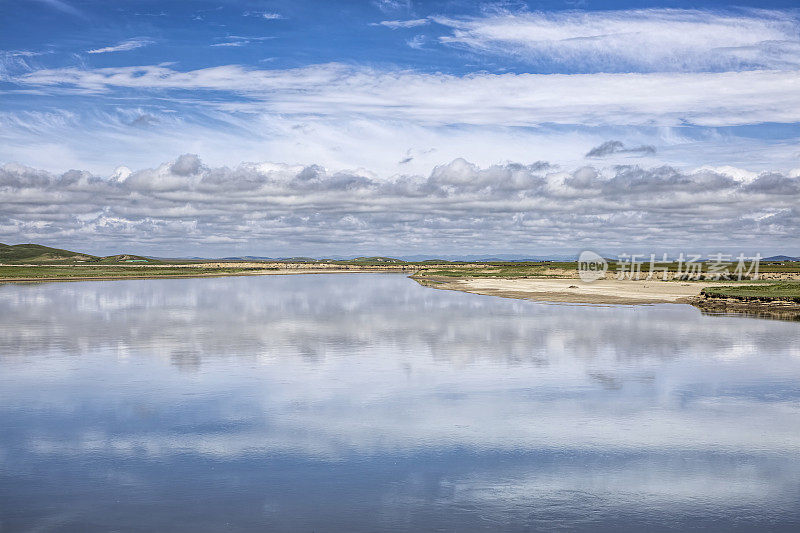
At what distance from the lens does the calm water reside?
16.0m

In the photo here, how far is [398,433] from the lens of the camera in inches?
885

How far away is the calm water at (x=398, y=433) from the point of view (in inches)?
631

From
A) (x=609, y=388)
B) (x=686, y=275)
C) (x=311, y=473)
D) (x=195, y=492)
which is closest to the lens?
(x=195, y=492)

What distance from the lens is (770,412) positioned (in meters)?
25.6

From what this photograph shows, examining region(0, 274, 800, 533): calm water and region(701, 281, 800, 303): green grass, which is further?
region(701, 281, 800, 303): green grass

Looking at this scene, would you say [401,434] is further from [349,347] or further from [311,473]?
[349,347]

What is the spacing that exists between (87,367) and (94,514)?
20.9m

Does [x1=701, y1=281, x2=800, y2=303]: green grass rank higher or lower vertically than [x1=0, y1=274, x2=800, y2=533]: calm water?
higher

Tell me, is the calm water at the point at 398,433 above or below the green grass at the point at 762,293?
below

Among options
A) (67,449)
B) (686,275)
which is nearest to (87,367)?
(67,449)

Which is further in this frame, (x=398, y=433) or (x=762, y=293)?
(x=762, y=293)

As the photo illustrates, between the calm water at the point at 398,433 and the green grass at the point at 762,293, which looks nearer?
the calm water at the point at 398,433

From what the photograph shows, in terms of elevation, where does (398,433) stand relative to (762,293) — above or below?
below

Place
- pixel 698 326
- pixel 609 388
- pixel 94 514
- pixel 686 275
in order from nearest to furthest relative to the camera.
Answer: pixel 94 514 → pixel 609 388 → pixel 698 326 → pixel 686 275
